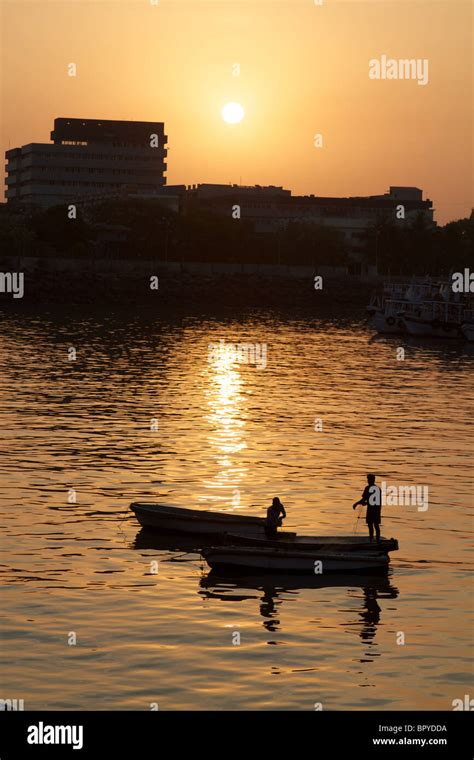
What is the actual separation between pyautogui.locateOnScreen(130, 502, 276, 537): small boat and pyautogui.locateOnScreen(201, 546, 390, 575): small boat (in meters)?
3.30

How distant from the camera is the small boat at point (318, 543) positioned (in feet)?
148

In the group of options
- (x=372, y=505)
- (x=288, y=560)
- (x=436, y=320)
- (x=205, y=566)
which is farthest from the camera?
(x=436, y=320)

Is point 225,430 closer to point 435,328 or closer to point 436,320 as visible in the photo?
point 436,320

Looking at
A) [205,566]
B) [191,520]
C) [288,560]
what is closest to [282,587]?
[288,560]

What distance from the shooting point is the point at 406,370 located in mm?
135500

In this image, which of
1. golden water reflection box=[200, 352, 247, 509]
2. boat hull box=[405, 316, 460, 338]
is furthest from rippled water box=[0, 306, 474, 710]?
boat hull box=[405, 316, 460, 338]

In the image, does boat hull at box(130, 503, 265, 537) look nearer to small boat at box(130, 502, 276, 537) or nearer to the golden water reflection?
small boat at box(130, 502, 276, 537)

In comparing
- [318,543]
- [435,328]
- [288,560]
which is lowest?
[288,560]

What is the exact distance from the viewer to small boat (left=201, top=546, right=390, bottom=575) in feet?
146

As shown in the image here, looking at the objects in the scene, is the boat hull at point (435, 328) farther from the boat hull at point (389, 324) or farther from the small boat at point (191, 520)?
the small boat at point (191, 520)

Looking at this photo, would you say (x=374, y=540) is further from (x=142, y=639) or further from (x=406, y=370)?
(x=406, y=370)

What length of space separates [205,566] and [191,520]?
381cm

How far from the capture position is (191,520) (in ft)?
165
